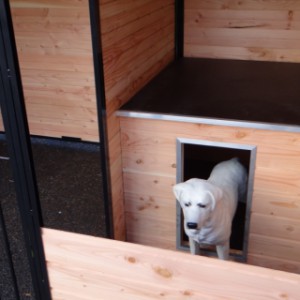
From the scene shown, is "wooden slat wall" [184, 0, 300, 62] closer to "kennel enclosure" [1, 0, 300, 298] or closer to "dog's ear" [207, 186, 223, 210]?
"kennel enclosure" [1, 0, 300, 298]

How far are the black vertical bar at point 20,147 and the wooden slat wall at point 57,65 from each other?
69.8 inches

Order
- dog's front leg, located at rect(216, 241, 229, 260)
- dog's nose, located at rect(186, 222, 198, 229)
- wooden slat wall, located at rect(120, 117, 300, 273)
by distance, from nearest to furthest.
Answer: 1. dog's nose, located at rect(186, 222, 198, 229)
2. wooden slat wall, located at rect(120, 117, 300, 273)
3. dog's front leg, located at rect(216, 241, 229, 260)

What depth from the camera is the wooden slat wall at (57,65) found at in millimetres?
2723

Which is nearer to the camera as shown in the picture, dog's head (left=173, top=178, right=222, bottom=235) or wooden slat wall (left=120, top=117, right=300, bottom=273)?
dog's head (left=173, top=178, right=222, bottom=235)

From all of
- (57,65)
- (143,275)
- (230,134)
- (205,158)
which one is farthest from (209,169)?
(143,275)

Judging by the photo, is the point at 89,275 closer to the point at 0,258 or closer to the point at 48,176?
the point at 0,258

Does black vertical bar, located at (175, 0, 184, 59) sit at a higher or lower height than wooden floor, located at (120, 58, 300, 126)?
higher

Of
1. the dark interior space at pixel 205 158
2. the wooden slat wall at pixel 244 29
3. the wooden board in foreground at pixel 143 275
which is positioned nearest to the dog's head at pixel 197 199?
the wooden board in foreground at pixel 143 275

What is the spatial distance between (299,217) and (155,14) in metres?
1.29

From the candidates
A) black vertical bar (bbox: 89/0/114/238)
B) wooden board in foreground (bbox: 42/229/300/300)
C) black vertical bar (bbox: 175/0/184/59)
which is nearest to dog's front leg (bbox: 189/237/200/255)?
black vertical bar (bbox: 89/0/114/238)

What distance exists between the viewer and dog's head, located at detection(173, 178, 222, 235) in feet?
5.14

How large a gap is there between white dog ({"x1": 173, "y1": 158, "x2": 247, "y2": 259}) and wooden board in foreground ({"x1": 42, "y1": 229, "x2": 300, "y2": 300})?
1.62 ft

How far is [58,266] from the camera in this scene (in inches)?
48.7

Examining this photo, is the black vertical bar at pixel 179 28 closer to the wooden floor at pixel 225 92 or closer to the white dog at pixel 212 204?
the wooden floor at pixel 225 92
